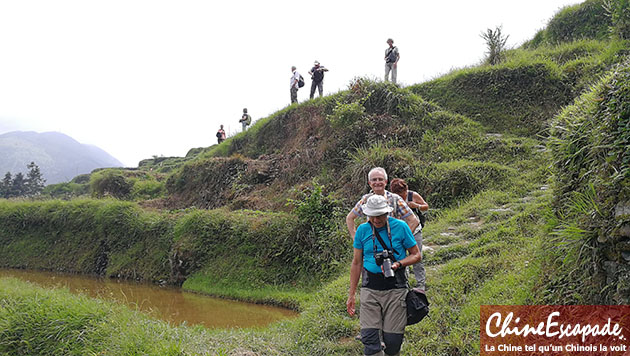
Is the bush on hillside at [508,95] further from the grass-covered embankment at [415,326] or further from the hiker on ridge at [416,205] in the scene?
the hiker on ridge at [416,205]

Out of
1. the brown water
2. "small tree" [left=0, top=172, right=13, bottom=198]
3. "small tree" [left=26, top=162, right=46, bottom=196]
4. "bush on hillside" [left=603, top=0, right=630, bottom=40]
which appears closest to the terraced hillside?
"bush on hillside" [left=603, top=0, right=630, bottom=40]

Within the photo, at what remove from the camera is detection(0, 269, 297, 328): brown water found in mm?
8234

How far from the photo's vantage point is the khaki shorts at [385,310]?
349cm

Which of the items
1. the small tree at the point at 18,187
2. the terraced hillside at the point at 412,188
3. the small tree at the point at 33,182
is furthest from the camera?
the small tree at the point at 33,182

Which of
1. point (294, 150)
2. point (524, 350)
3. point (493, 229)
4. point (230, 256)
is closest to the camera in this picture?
point (524, 350)

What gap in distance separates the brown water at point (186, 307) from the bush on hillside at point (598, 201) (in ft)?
18.5

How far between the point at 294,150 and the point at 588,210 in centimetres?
1185

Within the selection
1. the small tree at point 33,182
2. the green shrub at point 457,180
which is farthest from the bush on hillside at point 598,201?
the small tree at point 33,182

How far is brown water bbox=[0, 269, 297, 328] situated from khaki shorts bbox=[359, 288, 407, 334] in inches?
184

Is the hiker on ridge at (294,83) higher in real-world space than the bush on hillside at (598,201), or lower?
higher

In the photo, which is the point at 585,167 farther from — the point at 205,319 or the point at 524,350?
the point at 205,319

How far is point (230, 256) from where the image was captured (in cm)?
1125

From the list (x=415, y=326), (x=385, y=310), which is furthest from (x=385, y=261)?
(x=415, y=326)

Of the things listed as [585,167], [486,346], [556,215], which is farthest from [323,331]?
[585,167]
